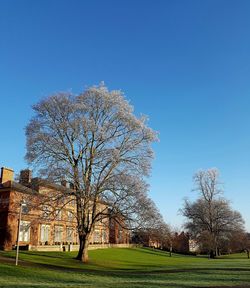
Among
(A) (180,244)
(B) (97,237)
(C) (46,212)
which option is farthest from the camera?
(A) (180,244)

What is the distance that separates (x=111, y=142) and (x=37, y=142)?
22.6 feet

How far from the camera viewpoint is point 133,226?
3319 centimetres

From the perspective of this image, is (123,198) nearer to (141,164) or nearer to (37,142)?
(141,164)

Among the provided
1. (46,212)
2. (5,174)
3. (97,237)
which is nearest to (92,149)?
(46,212)

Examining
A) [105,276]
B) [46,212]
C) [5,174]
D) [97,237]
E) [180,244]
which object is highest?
[5,174]

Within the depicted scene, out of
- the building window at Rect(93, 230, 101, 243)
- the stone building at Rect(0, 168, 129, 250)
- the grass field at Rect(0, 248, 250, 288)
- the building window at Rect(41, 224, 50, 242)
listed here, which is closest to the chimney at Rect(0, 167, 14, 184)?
the stone building at Rect(0, 168, 129, 250)

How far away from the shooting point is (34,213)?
135 ft

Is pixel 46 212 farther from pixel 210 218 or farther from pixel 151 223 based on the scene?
pixel 210 218

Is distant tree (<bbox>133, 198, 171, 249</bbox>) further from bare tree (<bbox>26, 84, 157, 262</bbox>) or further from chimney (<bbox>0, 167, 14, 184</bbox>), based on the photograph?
chimney (<bbox>0, 167, 14, 184</bbox>)

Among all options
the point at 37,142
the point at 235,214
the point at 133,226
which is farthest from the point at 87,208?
the point at 235,214

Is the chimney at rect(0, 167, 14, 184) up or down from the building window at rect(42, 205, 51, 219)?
up

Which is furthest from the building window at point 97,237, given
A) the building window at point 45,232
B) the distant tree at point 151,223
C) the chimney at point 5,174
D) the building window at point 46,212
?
the distant tree at point 151,223

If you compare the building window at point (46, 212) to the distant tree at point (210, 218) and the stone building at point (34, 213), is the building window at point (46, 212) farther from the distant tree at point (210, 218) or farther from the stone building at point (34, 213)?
the distant tree at point (210, 218)

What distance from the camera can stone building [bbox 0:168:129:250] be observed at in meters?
33.3
